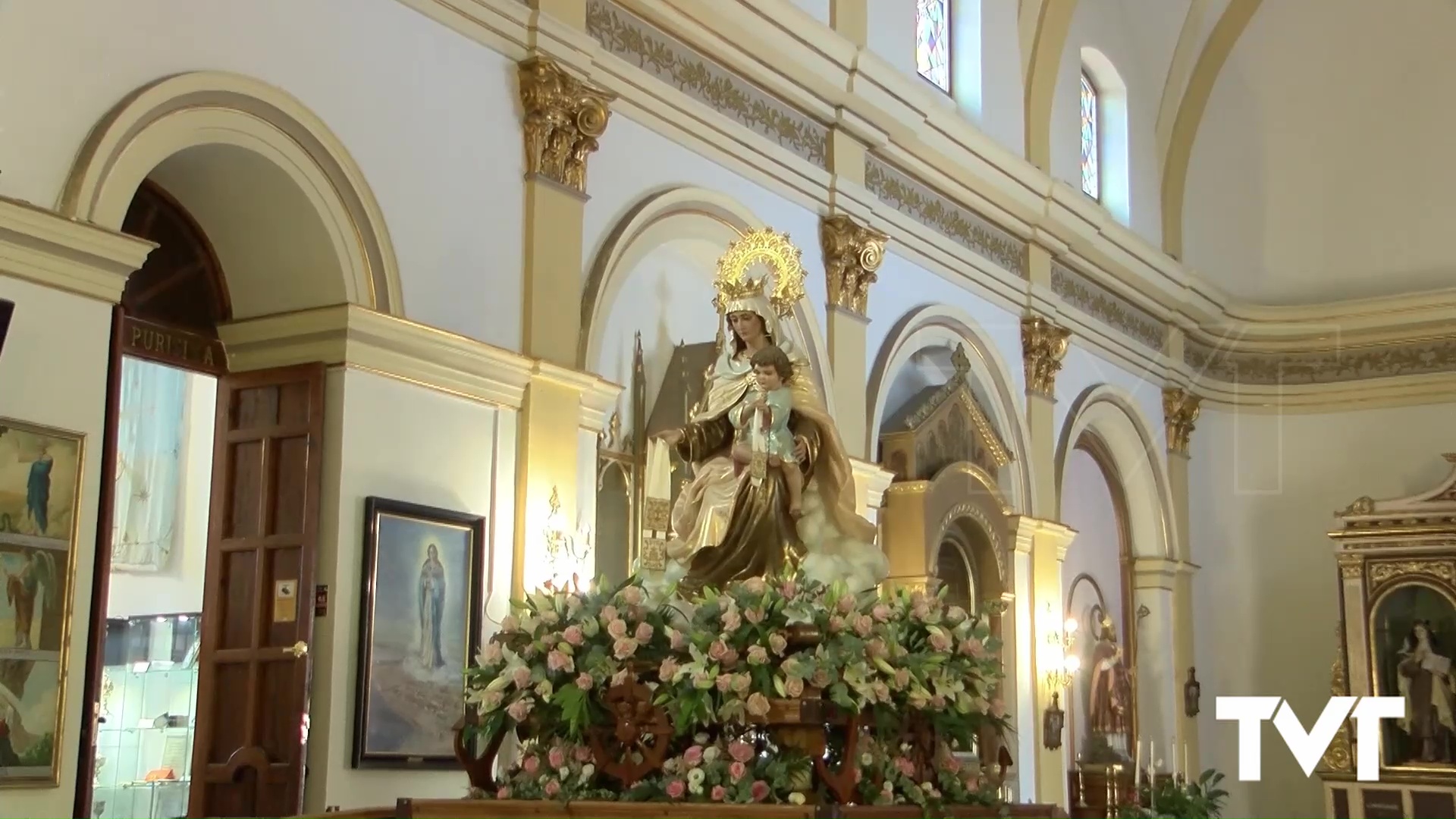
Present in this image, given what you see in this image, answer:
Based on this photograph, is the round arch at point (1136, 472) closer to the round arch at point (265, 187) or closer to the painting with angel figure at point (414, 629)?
the painting with angel figure at point (414, 629)

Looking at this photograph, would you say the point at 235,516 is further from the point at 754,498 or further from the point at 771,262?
the point at 771,262

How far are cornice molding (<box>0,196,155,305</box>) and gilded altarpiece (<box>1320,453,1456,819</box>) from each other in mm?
13160

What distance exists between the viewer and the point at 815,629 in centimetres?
567

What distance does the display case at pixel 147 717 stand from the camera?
10.9 m

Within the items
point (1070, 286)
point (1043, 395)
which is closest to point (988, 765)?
point (1043, 395)

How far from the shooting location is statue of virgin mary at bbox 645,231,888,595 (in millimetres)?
7324

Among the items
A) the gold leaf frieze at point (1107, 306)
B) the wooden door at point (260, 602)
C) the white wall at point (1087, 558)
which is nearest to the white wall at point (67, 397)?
the wooden door at point (260, 602)

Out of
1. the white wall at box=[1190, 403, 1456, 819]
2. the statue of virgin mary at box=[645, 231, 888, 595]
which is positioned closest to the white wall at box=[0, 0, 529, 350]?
the statue of virgin mary at box=[645, 231, 888, 595]

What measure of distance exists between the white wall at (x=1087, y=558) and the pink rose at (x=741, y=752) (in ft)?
37.3

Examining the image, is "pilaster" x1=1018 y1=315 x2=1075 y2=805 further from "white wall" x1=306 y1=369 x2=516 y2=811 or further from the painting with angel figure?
the painting with angel figure

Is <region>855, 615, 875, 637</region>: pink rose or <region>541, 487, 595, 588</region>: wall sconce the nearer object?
<region>855, 615, 875, 637</region>: pink rose

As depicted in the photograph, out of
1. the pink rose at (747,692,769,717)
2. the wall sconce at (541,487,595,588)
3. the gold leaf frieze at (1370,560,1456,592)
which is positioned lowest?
the pink rose at (747,692,769,717)

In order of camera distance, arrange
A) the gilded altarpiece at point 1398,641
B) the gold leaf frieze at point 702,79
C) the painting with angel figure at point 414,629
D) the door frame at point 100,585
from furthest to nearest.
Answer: the gilded altarpiece at point 1398,641
the gold leaf frieze at point 702,79
the painting with angel figure at point 414,629
the door frame at point 100,585

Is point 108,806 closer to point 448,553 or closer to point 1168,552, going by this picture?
point 448,553
